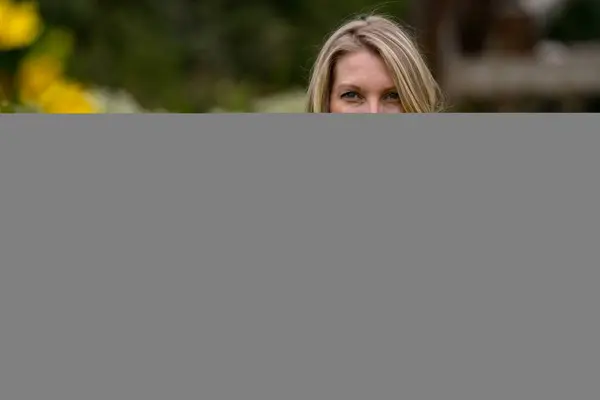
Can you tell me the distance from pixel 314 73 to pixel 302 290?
851mm

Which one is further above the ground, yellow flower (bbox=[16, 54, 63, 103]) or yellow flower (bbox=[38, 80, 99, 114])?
yellow flower (bbox=[16, 54, 63, 103])

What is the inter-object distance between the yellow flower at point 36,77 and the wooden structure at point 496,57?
8.20ft

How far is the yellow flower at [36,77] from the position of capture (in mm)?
2426

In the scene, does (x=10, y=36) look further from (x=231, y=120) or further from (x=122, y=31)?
(x=122, y=31)

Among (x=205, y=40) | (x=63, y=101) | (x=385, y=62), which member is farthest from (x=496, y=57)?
(x=385, y=62)

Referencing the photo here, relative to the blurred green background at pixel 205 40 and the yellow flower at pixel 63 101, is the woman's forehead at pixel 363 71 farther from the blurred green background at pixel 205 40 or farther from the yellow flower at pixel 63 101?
the blurred green background at pixel 205 40

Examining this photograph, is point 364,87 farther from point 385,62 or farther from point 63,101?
point 63,101

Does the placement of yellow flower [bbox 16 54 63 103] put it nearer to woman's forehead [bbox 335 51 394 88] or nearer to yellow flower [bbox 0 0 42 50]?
yellow flower [bbox 0 0 42 50]

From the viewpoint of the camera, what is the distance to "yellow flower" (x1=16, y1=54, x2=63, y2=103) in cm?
243

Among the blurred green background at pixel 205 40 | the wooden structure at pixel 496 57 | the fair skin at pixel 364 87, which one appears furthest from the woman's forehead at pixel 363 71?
the wooden structure at pixel 496 57

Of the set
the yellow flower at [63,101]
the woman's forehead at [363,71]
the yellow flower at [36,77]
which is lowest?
the woman's forehead at [363,71]

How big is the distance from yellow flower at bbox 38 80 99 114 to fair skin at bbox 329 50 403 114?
0.68 m

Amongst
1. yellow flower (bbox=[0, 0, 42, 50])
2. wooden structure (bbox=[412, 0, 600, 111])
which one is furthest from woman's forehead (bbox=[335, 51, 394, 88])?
wooden structure (bbox=[412, 0, 600, 111])

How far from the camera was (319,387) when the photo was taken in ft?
3.15
